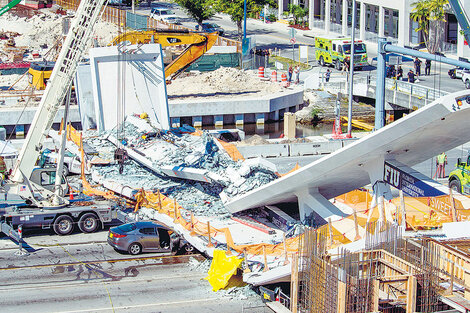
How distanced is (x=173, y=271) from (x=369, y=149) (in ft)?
25.6

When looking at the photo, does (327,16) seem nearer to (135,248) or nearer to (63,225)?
(63,225)

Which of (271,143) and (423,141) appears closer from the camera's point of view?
(423,141)

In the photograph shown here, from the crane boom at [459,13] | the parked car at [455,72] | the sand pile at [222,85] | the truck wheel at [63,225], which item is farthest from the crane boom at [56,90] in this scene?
the parked car at [455,72]

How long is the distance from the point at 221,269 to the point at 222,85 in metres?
36.5

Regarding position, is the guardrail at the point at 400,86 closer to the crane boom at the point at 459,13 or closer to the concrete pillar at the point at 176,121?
the crane boom at the point at 459,13

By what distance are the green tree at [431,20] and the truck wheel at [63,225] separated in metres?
45.6

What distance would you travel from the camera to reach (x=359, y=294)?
18734mm

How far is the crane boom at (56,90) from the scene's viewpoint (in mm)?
30438

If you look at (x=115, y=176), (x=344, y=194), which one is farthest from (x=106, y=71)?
(x=344, y=194)

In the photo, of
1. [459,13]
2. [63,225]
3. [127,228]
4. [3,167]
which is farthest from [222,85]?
[127,228]

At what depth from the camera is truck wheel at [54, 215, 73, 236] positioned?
3034cm

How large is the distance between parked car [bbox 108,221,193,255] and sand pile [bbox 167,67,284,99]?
94.2 feet

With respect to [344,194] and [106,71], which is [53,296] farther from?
[106,71]

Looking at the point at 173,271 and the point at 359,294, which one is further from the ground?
the point at 359,294
